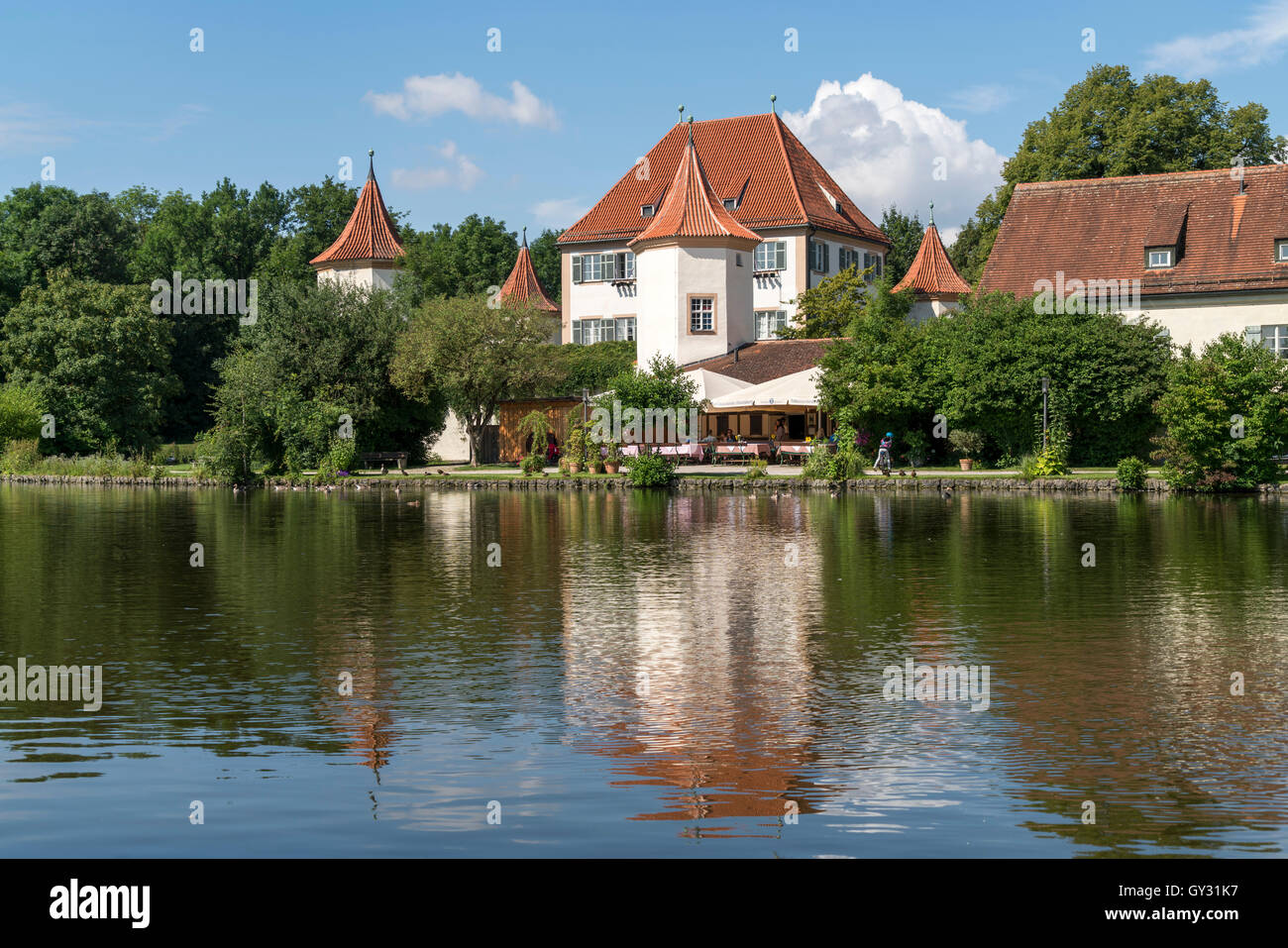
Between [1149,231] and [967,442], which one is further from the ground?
[1149,231]

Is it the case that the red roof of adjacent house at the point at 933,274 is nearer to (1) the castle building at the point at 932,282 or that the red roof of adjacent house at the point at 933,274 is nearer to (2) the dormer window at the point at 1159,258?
(1) the castle building at the point at 932,282

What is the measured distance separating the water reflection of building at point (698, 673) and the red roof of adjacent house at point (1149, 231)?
37602mm

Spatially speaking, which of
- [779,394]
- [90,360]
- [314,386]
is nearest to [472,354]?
[314,386]

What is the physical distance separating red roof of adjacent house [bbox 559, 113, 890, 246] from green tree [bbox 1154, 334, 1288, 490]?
39.5 meters

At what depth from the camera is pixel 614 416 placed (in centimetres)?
5434

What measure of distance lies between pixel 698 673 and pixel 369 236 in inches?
3125

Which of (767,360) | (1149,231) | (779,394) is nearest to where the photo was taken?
(779,394)

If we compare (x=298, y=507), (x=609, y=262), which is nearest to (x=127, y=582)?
(x=298, y=507)

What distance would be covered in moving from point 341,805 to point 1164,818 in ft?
17.3

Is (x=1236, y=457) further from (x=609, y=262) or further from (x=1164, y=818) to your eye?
(x=609, y=262)

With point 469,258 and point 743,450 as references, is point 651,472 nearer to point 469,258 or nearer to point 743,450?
point 743,450

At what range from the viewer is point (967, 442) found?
53.3 m

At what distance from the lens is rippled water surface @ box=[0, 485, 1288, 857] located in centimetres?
849
